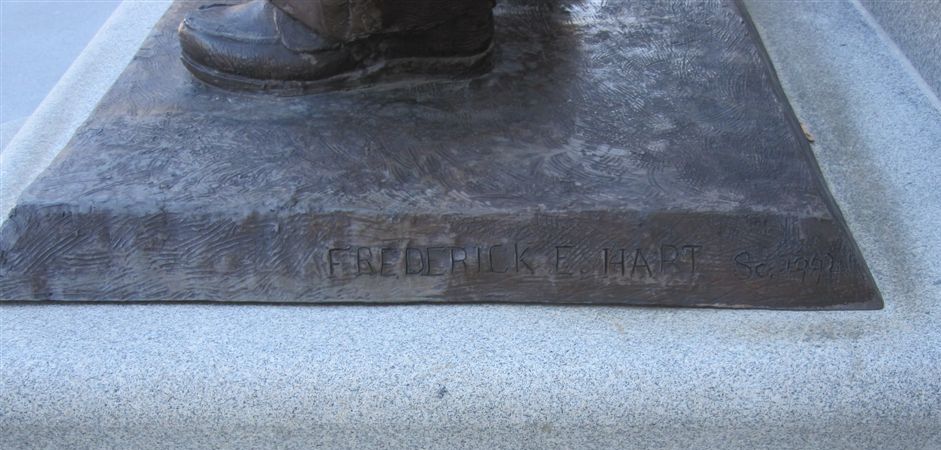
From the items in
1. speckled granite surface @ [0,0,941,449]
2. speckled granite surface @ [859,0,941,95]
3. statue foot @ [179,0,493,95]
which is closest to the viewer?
speckled granite surface @ [0,0,941,449]

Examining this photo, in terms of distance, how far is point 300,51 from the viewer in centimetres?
168

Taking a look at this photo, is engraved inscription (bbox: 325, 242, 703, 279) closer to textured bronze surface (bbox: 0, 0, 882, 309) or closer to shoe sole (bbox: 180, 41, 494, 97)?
textured bronze surface (bbox: 0, 0, 882, 309)

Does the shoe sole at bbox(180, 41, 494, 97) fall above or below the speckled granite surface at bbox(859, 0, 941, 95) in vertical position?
above

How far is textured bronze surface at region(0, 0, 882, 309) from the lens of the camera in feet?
4.85

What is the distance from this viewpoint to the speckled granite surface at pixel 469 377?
4.53 feet

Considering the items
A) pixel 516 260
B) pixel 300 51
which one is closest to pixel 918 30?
pixel 516 260

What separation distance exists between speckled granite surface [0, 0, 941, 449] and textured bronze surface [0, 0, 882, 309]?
3cm

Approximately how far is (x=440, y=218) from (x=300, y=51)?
0.40 meters

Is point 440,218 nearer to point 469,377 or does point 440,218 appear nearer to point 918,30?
point 469,377

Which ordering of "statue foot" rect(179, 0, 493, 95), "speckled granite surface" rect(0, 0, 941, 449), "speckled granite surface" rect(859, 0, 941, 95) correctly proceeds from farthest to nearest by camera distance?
"speckled granite surface" rect(859, 0, 941, 95) < "statue foot" rect(179, 0, 493, 95) < "speckled granite surface" rect(0, 0, 941, 449)

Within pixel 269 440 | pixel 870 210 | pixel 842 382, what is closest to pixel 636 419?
pixel 842 382

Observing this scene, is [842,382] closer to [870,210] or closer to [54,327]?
[870,210]

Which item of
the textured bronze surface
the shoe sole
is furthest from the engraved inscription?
A: the shoe sole

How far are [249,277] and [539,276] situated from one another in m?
0.40
